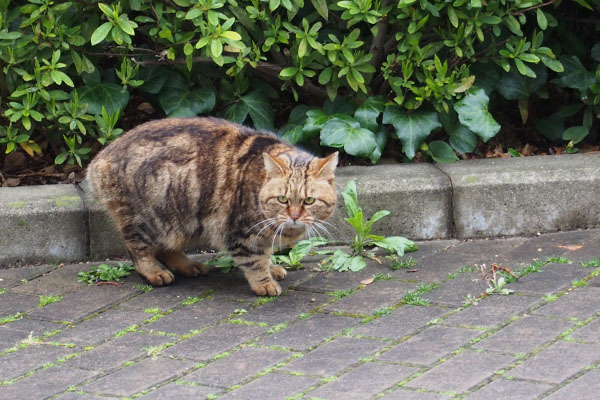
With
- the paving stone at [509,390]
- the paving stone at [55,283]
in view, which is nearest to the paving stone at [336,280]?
the paving stone at [55,283]

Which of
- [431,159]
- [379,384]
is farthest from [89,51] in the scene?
[379,384]

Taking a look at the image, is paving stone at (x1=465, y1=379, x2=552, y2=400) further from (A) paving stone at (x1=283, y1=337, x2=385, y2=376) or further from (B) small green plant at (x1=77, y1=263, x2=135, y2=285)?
(B) small green plant at (x1=77, y1=263, x2=135, y2=285)

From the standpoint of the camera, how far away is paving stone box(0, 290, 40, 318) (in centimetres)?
507

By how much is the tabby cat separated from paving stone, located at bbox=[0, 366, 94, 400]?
1.25 metres

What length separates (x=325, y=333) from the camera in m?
4.62

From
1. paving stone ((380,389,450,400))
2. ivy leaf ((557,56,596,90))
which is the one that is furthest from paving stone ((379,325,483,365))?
ivy leaf ((557,56,596,90))

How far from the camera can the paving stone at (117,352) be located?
4.33 meters

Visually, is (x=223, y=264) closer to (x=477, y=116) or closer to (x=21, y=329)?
(x=21, y=329)

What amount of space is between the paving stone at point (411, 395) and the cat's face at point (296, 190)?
1.45m

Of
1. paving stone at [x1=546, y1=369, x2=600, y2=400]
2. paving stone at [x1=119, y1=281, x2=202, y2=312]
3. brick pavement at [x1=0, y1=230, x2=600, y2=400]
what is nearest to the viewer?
paving stone at [x1=546, y1=369, x2=600, y2=400]

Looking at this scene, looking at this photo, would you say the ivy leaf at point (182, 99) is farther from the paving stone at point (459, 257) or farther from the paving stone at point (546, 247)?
the paving stone at point (546, 247)

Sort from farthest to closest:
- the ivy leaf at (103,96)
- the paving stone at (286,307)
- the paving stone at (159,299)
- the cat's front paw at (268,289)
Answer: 1. the ivy leaf at (103,96)
2. the cat's front paw at (268,289)
3. the paving stone at (159,299)
4. the paving stone at (286,307)

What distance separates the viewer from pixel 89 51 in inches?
253

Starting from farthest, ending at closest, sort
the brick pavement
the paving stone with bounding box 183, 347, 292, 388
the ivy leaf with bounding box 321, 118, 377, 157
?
the ivy leaf with bounding box 321, 118, 377, 157, the paving stone with bounding box 183, 347, 292, 388, the brick pavement
